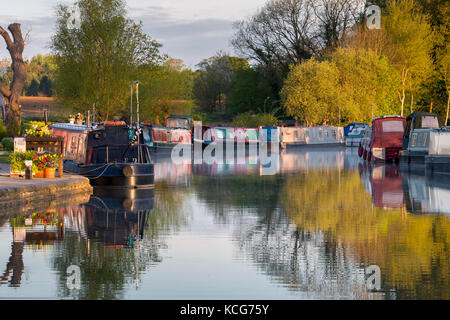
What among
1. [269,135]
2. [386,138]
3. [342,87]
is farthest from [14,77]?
[342,87]

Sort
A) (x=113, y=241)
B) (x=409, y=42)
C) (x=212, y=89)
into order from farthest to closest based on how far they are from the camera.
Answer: (x=212, y=89), (x=409, y=42), (x=113, y=241)

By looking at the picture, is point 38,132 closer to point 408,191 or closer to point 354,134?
point 408,191

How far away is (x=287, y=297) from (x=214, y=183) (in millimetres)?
20573

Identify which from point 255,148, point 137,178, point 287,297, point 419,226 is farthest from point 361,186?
point 255,148

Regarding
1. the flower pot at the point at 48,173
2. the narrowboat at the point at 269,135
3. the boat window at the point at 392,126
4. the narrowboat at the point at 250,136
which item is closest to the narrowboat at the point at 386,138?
the boat window at the point at 392,126

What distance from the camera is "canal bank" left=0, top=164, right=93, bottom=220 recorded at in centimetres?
1991

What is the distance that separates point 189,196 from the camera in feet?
79.7

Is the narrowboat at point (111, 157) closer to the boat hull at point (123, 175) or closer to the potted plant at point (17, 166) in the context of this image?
the boat hull at point (123, 175)

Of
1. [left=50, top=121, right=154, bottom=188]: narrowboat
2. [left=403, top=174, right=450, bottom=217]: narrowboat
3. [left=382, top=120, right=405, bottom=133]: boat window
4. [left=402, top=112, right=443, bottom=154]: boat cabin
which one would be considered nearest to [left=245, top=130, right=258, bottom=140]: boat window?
[left=402, top=112, right=443, bottom=154]: boat cabin

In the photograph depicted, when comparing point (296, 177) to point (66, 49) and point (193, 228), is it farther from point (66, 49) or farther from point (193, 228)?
point (66, 49)

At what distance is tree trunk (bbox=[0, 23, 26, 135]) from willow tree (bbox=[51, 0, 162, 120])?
172 inches

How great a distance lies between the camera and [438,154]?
35.2 metres

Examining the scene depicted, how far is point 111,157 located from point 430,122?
77.8 ft

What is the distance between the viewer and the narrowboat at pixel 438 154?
33219 mm
